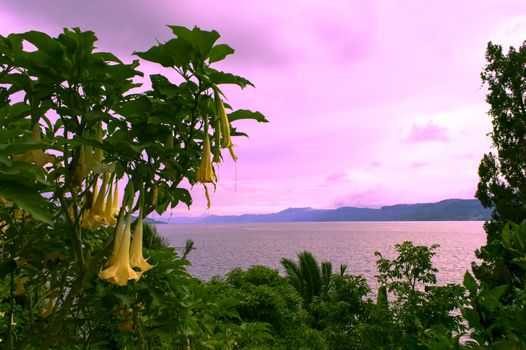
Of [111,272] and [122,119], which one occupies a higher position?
[122,119]

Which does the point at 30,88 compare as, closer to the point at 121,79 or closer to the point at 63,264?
the point at 121,79

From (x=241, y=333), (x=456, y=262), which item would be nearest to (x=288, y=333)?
(x=241, y=333)

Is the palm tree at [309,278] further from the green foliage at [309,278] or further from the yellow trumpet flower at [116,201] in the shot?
the yellow trumpet flower at [116,201]

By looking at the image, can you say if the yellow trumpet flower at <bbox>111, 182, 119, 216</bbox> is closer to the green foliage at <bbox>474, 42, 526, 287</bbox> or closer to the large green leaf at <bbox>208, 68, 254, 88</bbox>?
the large green leaf at <bbox>208, 68, 254, 88</bbox>

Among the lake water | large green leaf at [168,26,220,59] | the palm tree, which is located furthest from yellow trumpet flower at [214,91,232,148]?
the palm tree

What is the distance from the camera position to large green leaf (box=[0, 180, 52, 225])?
104cm

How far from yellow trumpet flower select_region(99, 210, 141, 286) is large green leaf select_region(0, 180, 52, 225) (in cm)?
33

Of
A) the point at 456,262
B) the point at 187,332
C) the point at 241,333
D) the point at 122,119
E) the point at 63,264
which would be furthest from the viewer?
the point at 456,262

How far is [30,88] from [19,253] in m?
0.74

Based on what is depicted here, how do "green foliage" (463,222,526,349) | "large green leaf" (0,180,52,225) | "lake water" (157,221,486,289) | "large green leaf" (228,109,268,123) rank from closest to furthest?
"large green leaf" (0,180,52,225) → "green foliage" (463,222,526,349) → "large green leaf" (228,109,268,123) → "lake water" (157,221,486,289)

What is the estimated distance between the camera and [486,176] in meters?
16.7

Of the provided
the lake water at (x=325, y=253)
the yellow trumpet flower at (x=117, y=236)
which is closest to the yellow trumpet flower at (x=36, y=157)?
the yellow trumpet flower at (x=117, y=236)

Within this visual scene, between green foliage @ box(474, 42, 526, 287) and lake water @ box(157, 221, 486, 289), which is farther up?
green foliage @ box(474, 42, 526, 287)

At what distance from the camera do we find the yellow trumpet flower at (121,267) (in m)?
1.32
